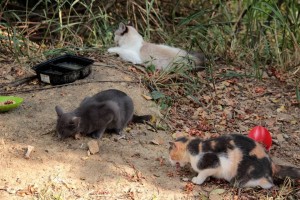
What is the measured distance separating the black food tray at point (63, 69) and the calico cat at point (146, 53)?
0.91m

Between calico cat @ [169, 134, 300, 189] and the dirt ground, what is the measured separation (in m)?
0.12

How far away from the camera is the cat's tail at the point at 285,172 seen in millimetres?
4590

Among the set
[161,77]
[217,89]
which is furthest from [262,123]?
[161,77]

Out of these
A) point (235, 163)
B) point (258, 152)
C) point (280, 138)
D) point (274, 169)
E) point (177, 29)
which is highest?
point (177, 29)

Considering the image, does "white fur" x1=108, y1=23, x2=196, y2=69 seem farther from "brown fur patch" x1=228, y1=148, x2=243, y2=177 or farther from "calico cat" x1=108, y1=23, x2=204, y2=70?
"brown fur patch" x1=228, y1=148, x2=243, y2=177

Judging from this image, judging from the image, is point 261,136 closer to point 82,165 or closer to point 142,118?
point 142,118

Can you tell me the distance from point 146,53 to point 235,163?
336cm

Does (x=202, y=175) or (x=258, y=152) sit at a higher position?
(x=258, y=152)

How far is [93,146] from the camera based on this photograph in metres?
4.99

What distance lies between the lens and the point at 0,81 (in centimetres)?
646

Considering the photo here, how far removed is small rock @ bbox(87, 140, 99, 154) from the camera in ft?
16.2

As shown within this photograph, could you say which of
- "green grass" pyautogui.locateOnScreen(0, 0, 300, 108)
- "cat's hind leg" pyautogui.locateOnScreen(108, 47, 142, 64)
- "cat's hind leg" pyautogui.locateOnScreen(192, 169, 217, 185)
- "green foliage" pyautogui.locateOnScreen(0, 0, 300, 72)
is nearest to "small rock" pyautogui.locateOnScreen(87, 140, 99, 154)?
"cat's hind leg" pyautogui.locateOnScreen(192, 169, 217, 185)

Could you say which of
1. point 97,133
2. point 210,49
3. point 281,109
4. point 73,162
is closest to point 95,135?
point 97,133

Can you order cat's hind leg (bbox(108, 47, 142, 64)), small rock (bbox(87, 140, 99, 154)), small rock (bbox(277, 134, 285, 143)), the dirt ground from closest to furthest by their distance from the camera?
the dirt ground → small rock (bbox(87, 140, 99, 154)) → small rock (bbox(277, 134, 285, 143)) → cat's hind leg (bbox(108, 47, 142, 64))
